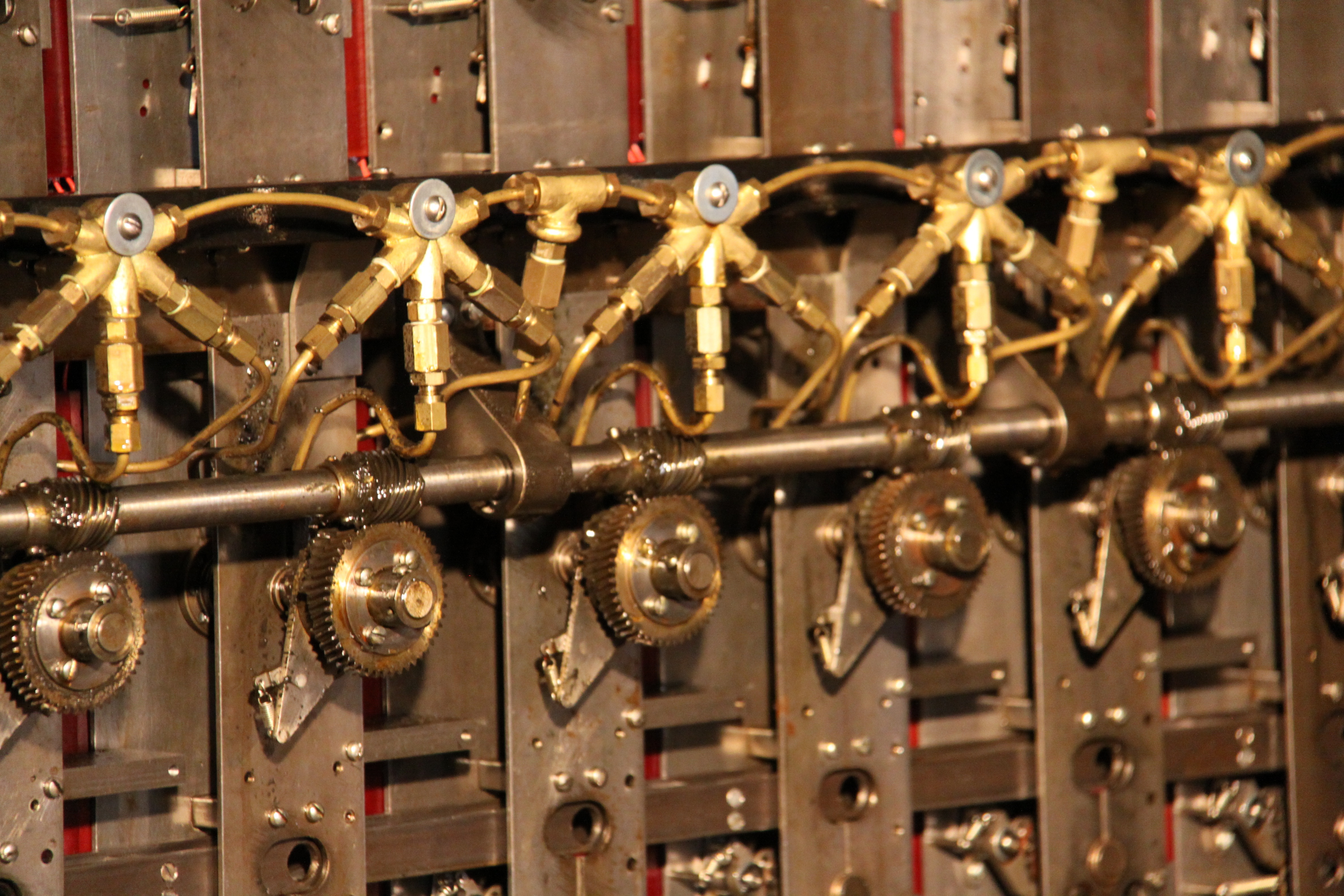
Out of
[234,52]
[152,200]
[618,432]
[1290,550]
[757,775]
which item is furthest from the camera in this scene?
[1290,550]

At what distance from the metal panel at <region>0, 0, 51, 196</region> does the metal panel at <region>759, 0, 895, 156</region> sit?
794mm

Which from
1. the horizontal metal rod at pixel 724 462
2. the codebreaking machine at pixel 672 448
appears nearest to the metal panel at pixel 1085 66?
the codebreaking machine at pixel 672 448

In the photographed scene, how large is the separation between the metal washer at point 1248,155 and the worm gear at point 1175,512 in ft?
1.06

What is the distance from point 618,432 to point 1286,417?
864 millimetres

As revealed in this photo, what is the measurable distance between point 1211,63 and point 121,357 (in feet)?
4.84

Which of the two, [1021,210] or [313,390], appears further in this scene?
[1021,210]

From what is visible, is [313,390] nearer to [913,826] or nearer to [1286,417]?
[913,826]

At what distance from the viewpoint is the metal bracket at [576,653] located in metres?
2.19

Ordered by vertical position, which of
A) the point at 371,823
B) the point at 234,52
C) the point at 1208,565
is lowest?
the point at 371,823

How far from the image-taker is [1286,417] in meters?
2.51

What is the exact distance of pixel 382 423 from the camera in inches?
81.1

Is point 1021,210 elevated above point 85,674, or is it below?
above

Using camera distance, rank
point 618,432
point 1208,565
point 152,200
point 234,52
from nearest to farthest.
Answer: point 152,200
point 234,52
point 618,432
point 1208,565

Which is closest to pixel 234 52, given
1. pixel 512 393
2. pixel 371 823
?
pixel 512 393
